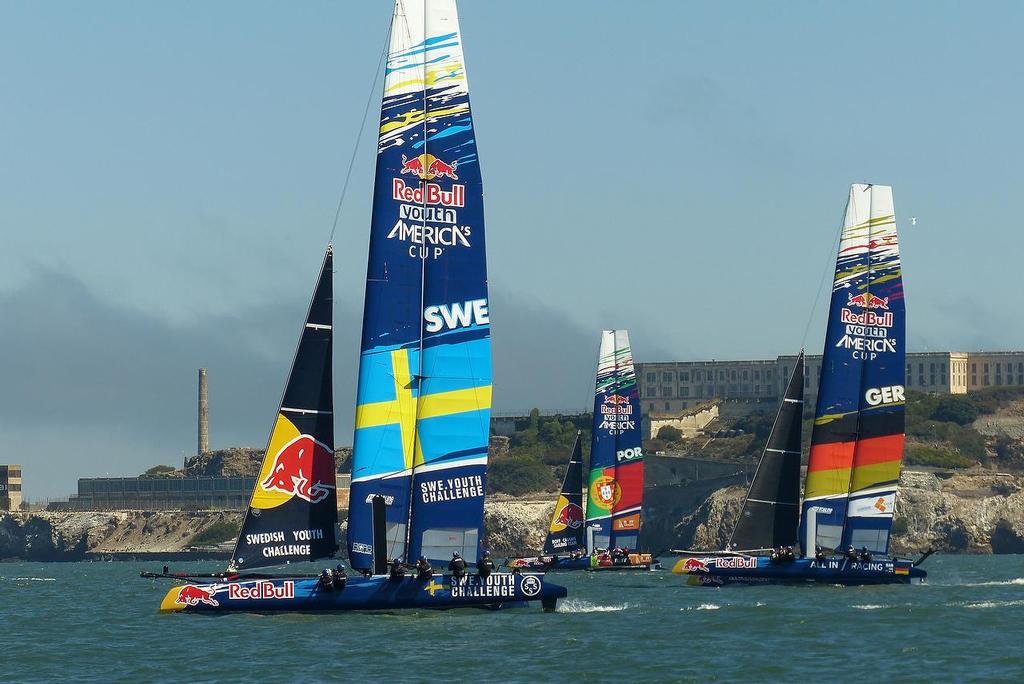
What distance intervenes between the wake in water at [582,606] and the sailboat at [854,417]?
21.9 ft

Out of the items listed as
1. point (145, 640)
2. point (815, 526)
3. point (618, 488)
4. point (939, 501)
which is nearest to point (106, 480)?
point (939, 501)

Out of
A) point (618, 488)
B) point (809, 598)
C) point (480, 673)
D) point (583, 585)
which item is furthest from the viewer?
point (618, 488)

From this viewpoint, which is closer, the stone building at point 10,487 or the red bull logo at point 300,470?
the red bull logo at point 300,470

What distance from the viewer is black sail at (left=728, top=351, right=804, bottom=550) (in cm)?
5309

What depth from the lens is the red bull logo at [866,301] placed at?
53094 millimetres

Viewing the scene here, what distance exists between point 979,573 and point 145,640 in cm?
4490

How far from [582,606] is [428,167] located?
44.1 feet

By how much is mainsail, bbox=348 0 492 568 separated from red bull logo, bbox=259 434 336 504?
84 cm

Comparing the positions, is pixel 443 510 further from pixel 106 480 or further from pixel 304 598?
pixel 106 480

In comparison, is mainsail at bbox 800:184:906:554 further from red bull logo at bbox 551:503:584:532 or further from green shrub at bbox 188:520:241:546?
green shrub at bbox 188:520:241:546

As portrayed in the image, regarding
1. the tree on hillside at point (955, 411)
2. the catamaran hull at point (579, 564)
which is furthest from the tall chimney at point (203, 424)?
the catamaran hull at point (579, 564)

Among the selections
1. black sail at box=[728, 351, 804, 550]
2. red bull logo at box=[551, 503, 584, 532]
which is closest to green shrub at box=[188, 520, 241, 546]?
red bull logo at box=[551, 503, 584, 532]

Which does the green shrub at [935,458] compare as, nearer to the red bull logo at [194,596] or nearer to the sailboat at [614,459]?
the sailboat at [614,459]

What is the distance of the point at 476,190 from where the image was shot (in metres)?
37.5
